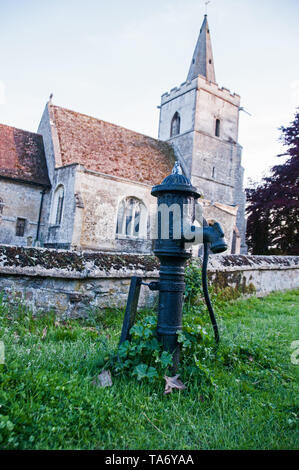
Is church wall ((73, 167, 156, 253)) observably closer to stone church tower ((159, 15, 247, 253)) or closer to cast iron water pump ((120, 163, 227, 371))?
stone church tower ((159, 15, 247, 253))

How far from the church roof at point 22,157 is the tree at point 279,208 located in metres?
14.7

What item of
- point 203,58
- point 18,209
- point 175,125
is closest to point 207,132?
point 175,125

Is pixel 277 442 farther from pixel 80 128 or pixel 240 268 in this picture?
pixel 80 128

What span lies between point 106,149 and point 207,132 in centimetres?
827

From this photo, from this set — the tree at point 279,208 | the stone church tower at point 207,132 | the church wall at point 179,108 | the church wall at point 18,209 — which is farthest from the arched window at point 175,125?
the church wall at point 18,209

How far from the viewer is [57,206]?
17156 millimetres

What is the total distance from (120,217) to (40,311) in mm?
13811

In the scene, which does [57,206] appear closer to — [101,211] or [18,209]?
[18,209]

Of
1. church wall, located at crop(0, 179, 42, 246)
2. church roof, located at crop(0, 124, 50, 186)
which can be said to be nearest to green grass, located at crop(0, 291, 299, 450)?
church wall, located at crop(0, 179, 42, 246)

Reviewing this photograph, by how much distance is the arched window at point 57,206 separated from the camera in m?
16.9

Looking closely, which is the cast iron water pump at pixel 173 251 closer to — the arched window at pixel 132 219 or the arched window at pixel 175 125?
the arched window at pixel 132 219

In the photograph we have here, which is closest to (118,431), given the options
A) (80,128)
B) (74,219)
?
(74,219)

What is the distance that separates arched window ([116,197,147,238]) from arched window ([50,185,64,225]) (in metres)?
2.97

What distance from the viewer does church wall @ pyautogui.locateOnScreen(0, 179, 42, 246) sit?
1648 cm
